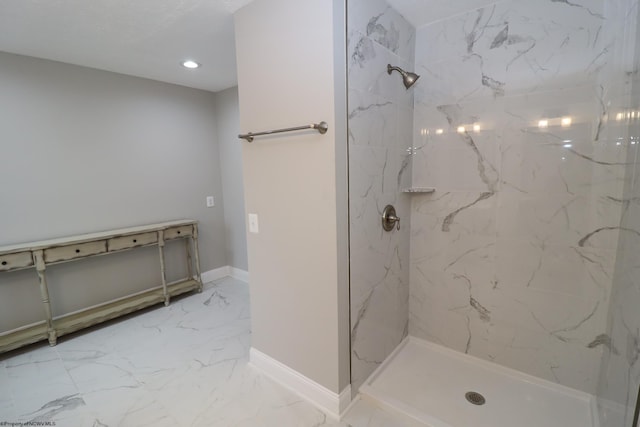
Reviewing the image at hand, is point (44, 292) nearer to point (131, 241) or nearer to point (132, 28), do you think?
point (131, 241)

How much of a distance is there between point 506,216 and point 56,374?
318 cm

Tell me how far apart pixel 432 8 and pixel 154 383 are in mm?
2937

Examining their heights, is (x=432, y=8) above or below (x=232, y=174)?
above

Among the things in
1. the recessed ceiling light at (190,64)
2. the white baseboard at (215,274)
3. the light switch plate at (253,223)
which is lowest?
the white baseboard at (215,274)

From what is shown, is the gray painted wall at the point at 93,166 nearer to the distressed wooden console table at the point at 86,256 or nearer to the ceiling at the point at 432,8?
the distressed wooden console table at the point at 86,256

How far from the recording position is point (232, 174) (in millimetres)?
3461

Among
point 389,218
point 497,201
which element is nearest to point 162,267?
point 389,218

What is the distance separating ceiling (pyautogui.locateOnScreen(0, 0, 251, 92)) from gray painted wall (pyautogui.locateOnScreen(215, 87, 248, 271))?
690mm

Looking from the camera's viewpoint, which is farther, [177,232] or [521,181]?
[177,232]

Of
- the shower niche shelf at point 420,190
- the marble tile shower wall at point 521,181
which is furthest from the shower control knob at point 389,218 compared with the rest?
the marble tile shower wall at point 521,181

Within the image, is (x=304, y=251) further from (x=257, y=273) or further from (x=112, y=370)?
(x=112, y=370)

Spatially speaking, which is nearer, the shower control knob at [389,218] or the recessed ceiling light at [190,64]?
the shower control knob at [389,218]

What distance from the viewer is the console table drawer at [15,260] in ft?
6.81

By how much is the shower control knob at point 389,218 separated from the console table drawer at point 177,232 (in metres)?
2.22
